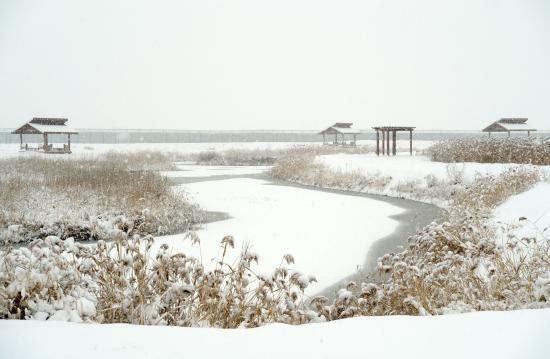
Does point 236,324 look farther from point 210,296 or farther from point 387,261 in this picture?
point 387,261

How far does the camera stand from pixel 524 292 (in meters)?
4.86

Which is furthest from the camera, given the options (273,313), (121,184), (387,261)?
(121,184)

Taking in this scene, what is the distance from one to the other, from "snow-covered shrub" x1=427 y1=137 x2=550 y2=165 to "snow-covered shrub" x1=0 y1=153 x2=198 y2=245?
1573 centimetres

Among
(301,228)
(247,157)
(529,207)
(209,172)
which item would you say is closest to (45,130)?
(247,157)

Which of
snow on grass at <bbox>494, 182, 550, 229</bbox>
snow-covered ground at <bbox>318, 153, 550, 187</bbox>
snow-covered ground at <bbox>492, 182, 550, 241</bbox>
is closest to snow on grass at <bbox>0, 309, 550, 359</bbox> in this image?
snow-covered ground at <bbox>492, 182, 550, 241</bbox>

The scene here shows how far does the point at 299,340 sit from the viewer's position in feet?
11.1

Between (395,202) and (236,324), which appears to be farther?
(395,202)

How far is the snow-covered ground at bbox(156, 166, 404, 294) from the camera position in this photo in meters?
9.24

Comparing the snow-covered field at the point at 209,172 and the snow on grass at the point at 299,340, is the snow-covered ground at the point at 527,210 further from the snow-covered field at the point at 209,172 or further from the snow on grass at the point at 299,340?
the snow-covered field at the point at 209,172

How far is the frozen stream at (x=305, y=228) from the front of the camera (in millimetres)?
9219

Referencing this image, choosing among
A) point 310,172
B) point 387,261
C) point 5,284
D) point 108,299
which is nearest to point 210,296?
point 108,299

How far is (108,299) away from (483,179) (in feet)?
48.1

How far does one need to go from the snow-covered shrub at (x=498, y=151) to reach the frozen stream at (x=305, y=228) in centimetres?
792

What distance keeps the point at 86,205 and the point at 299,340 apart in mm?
11265
